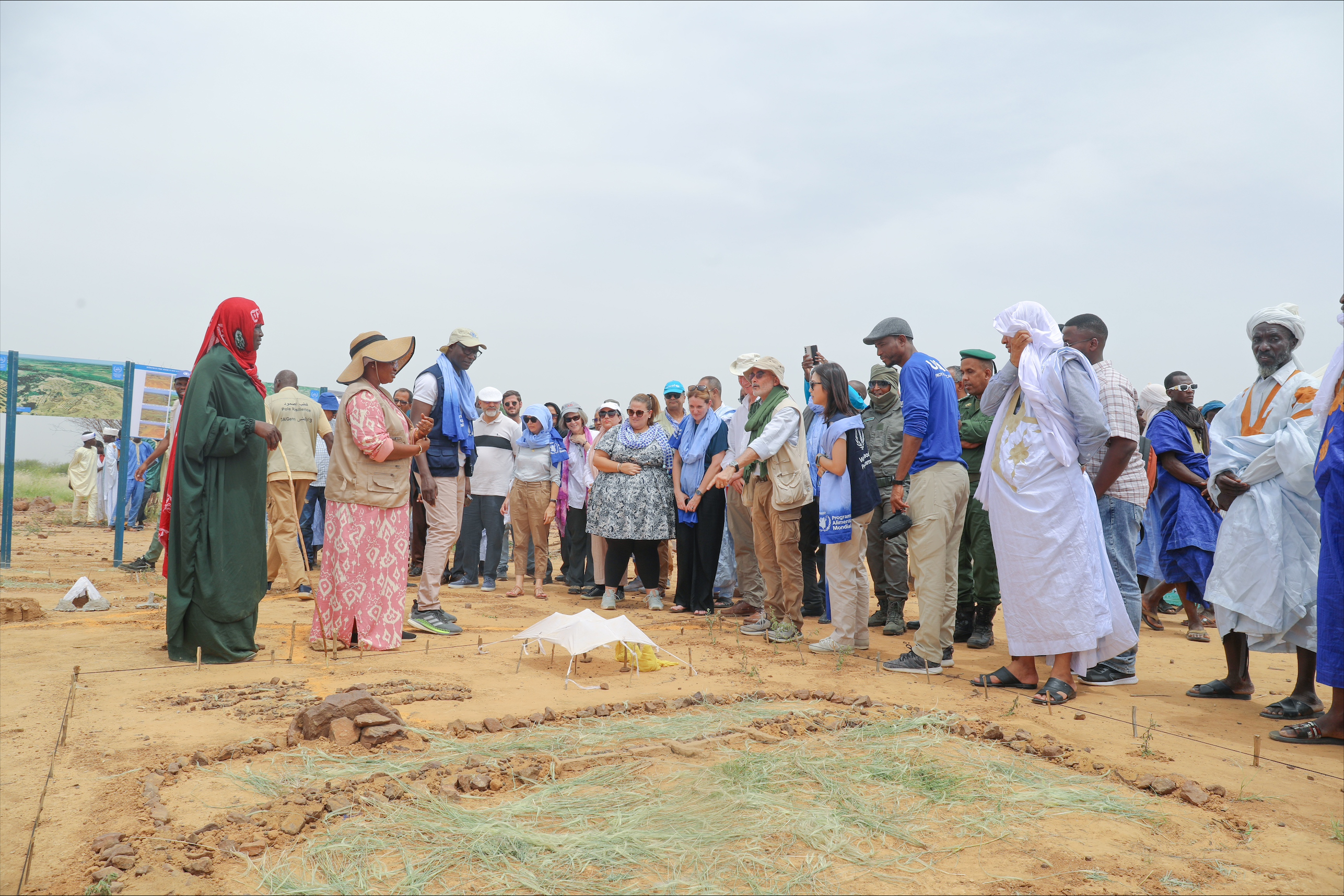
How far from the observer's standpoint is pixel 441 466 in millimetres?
6531

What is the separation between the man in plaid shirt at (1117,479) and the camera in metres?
4.74

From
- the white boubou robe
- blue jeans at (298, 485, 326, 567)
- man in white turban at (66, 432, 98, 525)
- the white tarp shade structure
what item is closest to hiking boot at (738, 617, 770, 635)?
the white tarp shade structure

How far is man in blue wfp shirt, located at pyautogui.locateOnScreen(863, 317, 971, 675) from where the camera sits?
518 centimetres

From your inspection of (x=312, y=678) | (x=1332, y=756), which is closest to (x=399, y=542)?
(x=312, y=678)

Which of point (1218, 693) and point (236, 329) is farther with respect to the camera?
point (236, 329)

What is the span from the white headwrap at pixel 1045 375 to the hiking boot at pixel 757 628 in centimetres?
297

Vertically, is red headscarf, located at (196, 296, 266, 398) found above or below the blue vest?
above

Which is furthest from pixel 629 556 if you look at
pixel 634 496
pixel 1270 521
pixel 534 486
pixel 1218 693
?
pixel 1270 521

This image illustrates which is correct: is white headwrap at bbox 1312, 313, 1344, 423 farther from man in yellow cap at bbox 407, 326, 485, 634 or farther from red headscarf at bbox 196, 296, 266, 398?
red headscarf at bbox 196, 296, 266, 398

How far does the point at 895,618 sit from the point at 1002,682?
6.68ft

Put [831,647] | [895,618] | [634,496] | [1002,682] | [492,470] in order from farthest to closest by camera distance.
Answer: [492,470], [634,496], [895,618], [831,647], [1002,682]

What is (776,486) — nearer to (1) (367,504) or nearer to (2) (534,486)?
(1) (367,504)

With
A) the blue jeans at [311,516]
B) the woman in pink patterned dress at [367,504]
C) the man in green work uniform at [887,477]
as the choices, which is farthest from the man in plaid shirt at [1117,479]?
the blue jeans at [311,516]

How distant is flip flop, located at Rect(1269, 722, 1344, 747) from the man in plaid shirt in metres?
0.99
